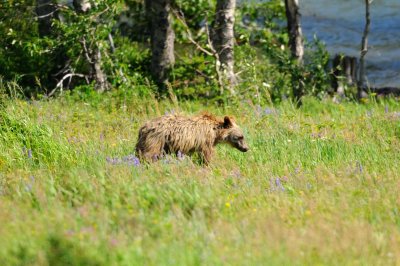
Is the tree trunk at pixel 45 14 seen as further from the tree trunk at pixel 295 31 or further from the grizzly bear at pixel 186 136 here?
the grizzly bear at pixel 186 136

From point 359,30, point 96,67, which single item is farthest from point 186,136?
point 359,30

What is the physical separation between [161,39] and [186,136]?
18.6 ft

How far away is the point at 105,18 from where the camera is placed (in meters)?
14.2

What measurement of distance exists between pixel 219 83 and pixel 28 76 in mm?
4066

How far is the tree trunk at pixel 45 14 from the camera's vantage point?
15211 millimetres

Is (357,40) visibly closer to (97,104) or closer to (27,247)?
(97,104)

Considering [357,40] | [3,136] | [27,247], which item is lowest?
[357,40]

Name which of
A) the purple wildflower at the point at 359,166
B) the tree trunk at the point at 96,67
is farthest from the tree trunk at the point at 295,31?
the purple wildflower at the point at 359,166

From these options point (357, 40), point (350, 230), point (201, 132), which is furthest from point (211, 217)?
point (357, 40)

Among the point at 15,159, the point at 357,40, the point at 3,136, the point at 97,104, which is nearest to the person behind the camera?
the point at 15,159

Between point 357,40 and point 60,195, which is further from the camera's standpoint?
point 357,40

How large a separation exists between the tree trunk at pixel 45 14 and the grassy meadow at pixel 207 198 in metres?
4.64

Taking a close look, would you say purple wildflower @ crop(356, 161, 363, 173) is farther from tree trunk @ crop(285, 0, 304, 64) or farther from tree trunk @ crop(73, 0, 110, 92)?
tree trunk @ crop(73, 0, 110, 92)

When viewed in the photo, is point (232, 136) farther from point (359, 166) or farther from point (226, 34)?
point (226, 34)
